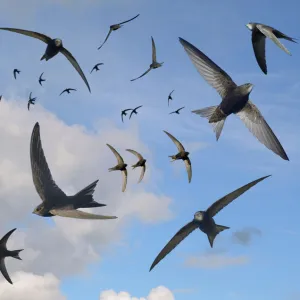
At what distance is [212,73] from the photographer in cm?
1544

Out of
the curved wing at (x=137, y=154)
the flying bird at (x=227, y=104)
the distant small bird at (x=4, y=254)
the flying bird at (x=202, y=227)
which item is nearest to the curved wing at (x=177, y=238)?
the flying bird at (x=202, y=227)

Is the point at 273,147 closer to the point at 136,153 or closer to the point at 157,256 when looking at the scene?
the point at 157,256

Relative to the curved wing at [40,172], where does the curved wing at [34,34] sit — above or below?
above

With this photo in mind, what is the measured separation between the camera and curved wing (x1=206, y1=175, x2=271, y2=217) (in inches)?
534

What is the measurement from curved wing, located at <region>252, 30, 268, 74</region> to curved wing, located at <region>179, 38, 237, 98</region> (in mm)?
1009

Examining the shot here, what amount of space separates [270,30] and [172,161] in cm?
694

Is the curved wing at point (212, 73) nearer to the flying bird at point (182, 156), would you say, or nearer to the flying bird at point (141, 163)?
the flying bird at point (182, 156)

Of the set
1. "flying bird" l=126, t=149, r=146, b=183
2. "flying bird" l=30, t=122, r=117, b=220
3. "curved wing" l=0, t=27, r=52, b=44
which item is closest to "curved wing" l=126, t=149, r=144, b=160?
"flying bird" l=126, t=149, r=146, b=183

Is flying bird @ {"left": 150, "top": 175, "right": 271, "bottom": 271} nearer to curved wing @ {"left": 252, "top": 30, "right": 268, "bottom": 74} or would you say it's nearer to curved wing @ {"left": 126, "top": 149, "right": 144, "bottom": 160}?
curved wing @ {"left": 252, "top": 30, "right": 268, "bottom": 74}

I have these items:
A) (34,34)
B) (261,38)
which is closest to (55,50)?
(34,34)

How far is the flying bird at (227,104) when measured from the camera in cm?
1484

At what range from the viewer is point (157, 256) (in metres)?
15.3

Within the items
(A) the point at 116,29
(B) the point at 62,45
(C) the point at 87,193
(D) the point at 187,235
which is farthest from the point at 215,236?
(A) the point at 116,29

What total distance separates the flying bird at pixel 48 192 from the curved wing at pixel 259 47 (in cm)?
561
